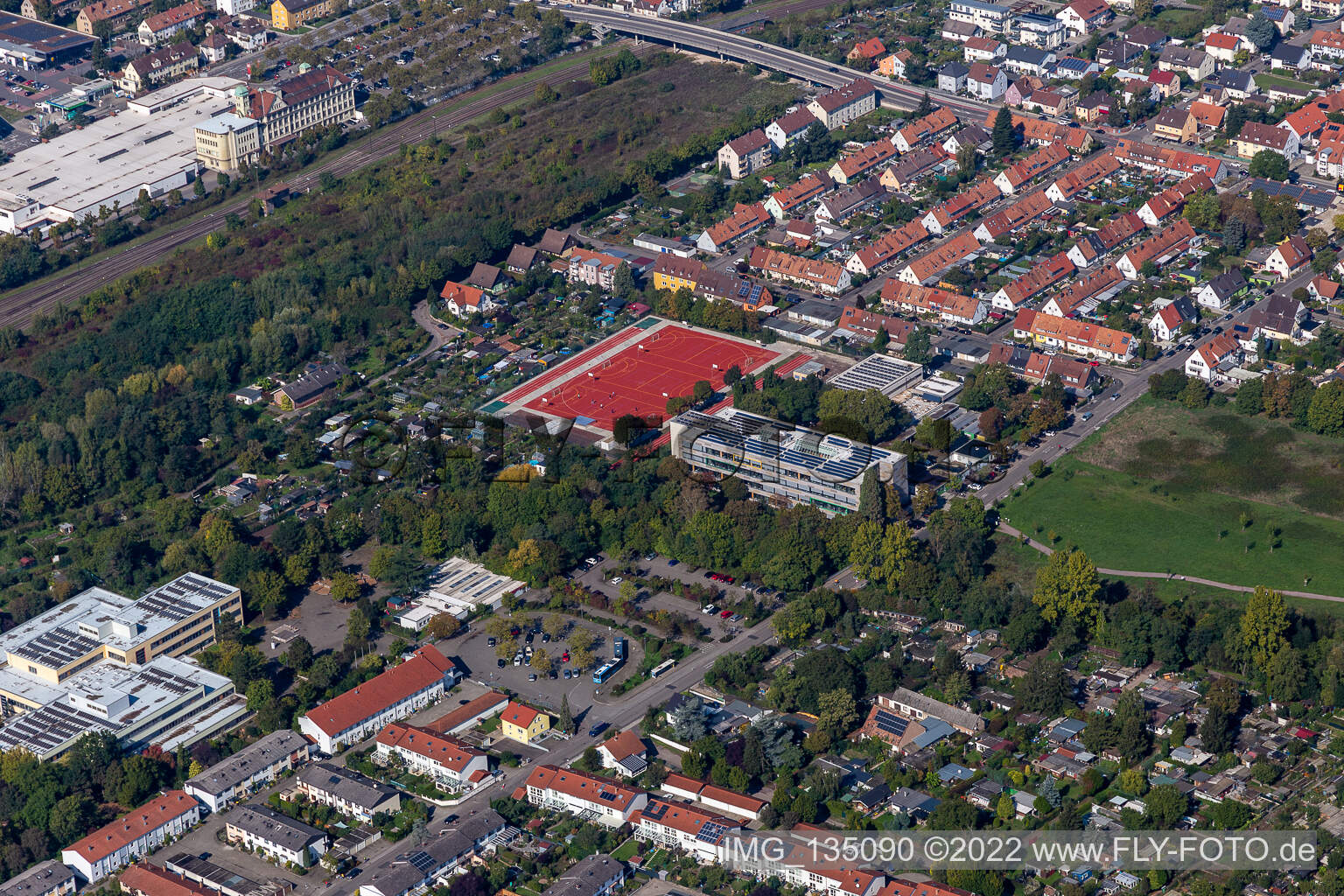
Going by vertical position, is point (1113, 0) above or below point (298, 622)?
above

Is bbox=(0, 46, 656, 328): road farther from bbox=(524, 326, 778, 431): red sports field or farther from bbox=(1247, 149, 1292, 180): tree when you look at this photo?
bbox=(1247, 149, 1292, 180): tree

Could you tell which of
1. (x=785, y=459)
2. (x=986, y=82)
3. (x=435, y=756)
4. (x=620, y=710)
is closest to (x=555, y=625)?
(x=620, y=710)

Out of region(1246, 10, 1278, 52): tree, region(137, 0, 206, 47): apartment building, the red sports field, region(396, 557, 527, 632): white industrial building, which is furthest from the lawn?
region(137, 0, 206, 47): apartment building

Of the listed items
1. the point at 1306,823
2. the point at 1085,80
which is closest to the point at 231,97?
the point at 1085,80

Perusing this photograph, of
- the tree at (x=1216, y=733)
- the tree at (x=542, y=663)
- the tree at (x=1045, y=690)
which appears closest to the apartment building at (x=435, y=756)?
the tree at (x=542, y=663)

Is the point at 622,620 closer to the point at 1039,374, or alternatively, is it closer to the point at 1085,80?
the point at 1039,374

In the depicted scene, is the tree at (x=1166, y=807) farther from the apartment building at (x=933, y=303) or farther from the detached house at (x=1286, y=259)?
the detached house at (x=1286, y=259)

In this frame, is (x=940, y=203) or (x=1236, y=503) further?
(x=940, y=203)
